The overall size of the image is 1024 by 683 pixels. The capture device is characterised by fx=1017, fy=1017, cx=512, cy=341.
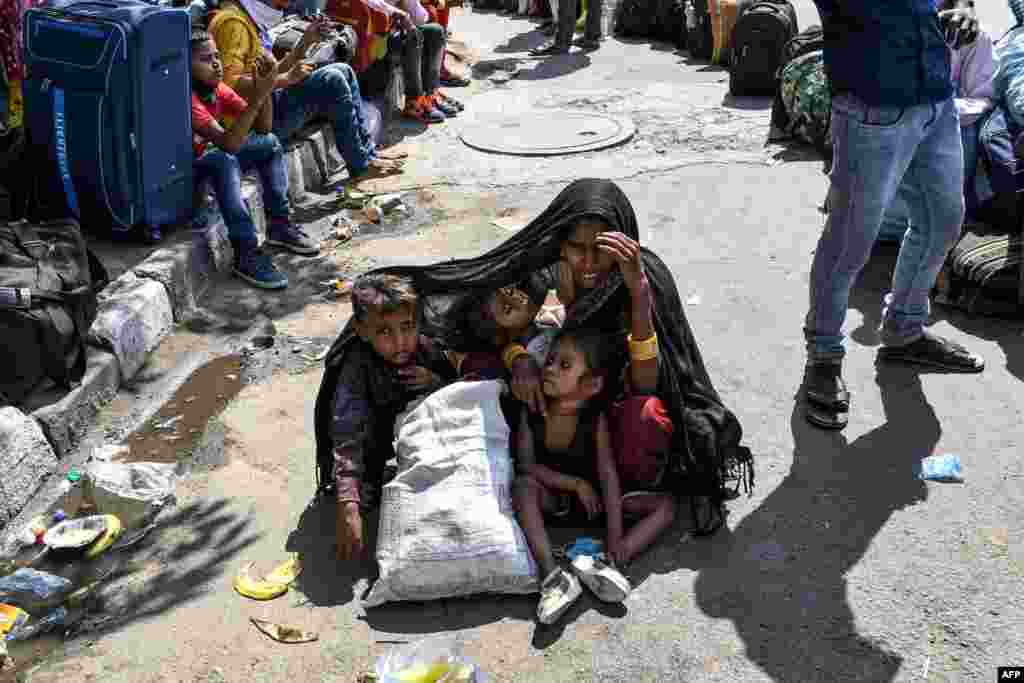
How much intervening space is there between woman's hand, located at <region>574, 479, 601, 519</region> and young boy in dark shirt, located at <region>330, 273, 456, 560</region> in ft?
1.87

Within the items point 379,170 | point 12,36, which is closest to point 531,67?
point 379,170

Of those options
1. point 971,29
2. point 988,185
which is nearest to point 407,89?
point 988,185

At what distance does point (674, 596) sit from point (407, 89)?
5.67m

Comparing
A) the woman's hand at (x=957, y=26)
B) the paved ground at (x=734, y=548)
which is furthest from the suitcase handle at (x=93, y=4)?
the woman's hand at (x=957, y=26)

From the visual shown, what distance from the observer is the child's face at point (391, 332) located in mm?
3176

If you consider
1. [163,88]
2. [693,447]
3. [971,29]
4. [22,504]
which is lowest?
[22,504]

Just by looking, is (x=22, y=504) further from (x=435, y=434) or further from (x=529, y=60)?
(x=529, y=60)

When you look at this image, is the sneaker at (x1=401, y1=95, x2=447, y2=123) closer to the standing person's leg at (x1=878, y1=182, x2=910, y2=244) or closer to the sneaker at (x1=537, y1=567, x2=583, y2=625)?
the standing person's leg at (x1=878, y1=182, x2=910, y2=244)

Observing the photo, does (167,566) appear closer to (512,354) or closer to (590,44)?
(512,354)

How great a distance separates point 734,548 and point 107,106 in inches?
128

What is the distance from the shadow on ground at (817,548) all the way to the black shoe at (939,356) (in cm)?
16

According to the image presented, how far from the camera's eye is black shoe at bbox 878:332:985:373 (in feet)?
12.7

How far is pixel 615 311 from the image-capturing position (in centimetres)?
324

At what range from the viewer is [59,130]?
4.48 m
